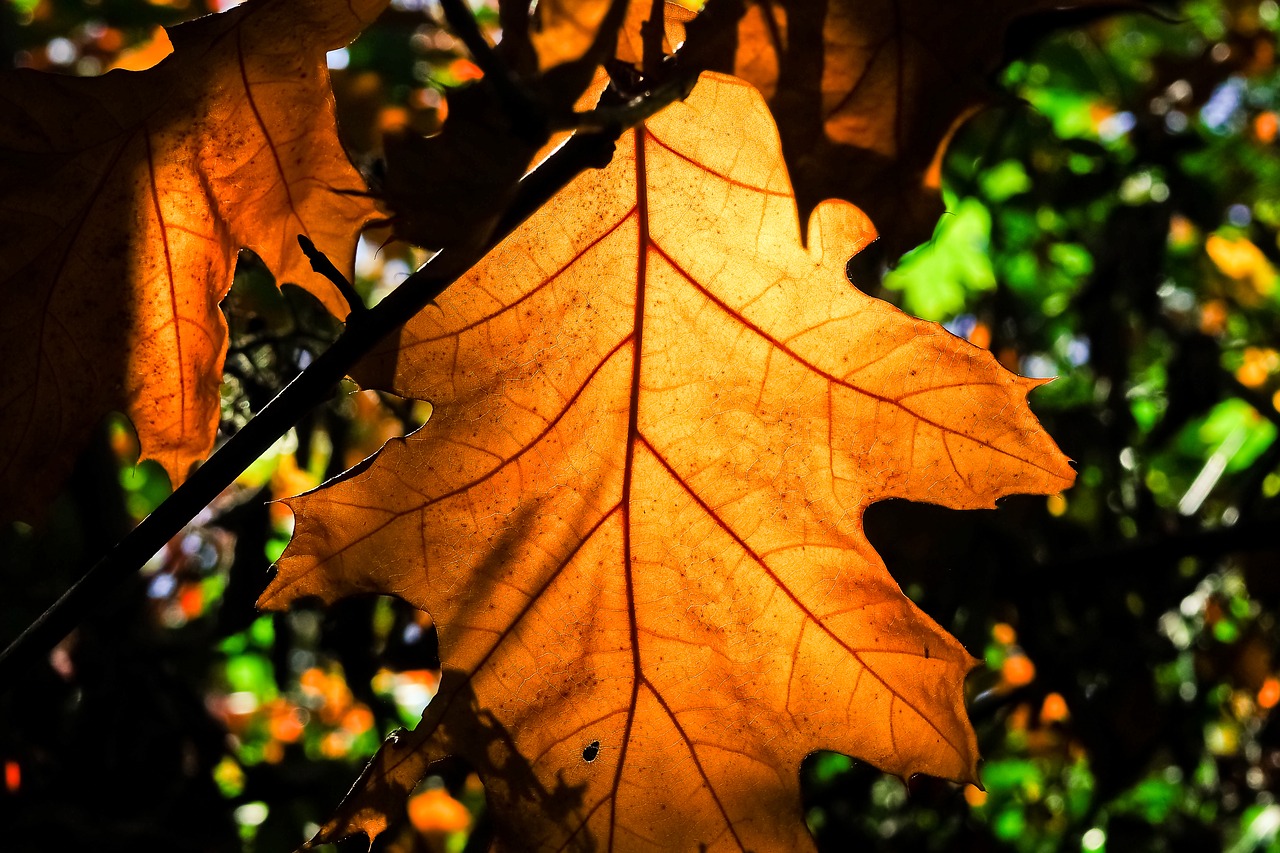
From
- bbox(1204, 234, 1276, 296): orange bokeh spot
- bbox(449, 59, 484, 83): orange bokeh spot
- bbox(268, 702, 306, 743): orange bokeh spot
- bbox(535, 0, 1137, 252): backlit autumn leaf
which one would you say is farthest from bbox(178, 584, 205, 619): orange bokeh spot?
bbox(1204, 234, 1276, 296): orange bokeh spot

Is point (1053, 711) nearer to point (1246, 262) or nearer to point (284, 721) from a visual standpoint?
point (1246, 262)

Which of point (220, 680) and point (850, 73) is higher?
point (850, 73)

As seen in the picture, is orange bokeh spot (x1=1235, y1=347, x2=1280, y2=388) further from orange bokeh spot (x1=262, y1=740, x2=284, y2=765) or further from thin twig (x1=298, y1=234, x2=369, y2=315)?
orange bokeh spot (x1=262, y1=740, x2=284, y2=765)

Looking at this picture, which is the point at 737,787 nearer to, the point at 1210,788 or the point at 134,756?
the point at 134,756

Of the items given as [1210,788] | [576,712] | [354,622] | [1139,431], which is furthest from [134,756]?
[1210,788]

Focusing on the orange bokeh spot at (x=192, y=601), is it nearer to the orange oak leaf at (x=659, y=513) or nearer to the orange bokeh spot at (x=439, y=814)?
the orange bokeh spot at (x=439, y=814)

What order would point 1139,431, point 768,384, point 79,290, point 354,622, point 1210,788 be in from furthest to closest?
point 1210,788
point 1139,431
point 354,622
point 79,290
point 768,384
